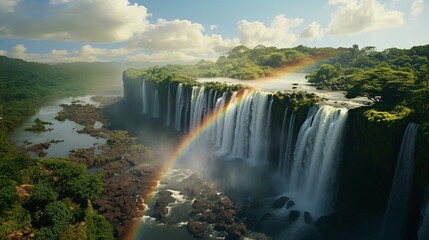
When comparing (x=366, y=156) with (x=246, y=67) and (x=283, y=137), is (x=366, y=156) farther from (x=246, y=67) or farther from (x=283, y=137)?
(x=246, y=67)

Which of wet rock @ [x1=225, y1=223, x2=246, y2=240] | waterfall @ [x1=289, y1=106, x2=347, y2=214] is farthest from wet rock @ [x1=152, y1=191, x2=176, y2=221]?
waterfall @ [x1=289, y1=106, x2=347, y2=214]

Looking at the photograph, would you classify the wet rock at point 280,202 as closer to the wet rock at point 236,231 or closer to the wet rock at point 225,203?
the wet rock at point 225,203

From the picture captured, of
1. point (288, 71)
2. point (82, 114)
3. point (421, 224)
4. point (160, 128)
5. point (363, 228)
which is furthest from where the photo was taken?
point (288, 71)

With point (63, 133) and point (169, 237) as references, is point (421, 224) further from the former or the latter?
point (63, 133)

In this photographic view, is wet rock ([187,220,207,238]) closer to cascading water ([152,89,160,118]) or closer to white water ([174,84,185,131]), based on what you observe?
white water ([174,84,185,131])

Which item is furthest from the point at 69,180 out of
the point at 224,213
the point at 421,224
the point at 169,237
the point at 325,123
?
the point at 421,224

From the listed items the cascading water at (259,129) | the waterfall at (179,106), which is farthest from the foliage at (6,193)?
the waterfall at (179,106)

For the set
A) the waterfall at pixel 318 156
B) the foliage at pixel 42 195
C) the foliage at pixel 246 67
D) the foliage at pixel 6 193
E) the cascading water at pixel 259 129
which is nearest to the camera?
the foliage at pixel 6 193
